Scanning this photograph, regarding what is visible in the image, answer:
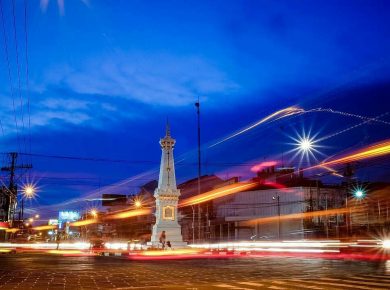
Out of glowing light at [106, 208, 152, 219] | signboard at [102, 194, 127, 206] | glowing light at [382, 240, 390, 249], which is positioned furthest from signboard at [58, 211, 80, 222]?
glowing light at [382, 240, 390, 249]

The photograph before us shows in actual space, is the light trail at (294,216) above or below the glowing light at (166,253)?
above

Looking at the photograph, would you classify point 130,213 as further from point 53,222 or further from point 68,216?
point 53,222

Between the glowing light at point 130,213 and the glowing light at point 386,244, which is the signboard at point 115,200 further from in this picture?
the glowing light at point 386,244

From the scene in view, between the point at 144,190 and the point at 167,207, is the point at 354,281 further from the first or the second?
the point at 144,190

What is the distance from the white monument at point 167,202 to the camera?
38.2m

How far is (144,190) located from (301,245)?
55.4m

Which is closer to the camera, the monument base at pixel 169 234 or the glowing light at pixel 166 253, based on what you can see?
the glowing light at pixel 166 253

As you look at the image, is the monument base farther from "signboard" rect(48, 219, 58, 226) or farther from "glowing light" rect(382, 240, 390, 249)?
"signboard" rect(48, 219, 58, 226)

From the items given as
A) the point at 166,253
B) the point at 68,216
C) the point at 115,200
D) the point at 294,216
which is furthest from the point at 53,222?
the point at 166,253

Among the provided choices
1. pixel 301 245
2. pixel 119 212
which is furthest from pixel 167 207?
pixel 119 212

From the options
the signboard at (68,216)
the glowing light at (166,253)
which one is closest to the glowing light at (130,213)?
the signboard at (68,216)

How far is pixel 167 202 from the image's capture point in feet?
128

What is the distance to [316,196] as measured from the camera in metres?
51.9

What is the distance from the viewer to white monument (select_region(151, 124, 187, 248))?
38.2 metres
